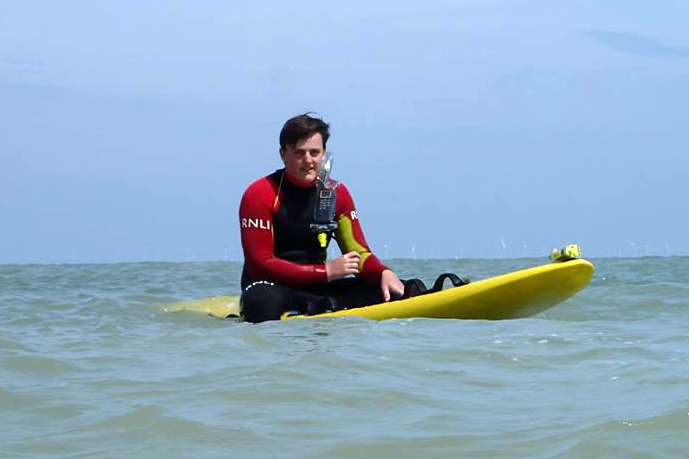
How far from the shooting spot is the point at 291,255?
672 cm

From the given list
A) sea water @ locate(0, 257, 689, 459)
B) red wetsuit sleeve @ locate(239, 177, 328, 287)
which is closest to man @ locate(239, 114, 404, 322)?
red wetsuit sleeve @ locate(239, 177, 328, 287)

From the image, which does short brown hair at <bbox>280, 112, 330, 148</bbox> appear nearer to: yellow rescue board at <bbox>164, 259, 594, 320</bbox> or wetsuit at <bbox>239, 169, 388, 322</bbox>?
wetsuit at <bbox>239, 169, 388, 322</bbox>

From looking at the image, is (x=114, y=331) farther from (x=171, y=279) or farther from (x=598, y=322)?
(x=171, y=279)

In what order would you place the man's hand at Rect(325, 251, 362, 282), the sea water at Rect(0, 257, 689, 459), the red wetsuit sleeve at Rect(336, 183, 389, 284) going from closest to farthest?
the sea water at Rect(0, 257, 689, 459) < the man's hand at Rect(325, 251, 362, 282) < the red wetsuit sleeve at Rect(336, 183, 389, 284)

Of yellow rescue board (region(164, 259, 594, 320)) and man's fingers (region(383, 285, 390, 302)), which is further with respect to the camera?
man's fingers (region(383, 285, 390, 302))

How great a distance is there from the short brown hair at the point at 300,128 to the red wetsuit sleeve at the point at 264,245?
320 millimetres

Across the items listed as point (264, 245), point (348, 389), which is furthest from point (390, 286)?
point (348, 389)

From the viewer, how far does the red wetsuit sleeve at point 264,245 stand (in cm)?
646

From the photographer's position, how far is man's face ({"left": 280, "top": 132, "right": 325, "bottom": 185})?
21.3 ft

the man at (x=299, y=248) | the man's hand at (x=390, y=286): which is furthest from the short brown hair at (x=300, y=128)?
the man's hand at (x=390, y=286)

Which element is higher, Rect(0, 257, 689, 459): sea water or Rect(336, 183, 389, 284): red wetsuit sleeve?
Rect(336, 183, 389, 284): red wetsuit sleeve

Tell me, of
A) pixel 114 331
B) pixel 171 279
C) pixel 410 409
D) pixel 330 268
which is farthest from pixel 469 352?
pixel 171 279

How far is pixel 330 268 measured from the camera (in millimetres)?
6445

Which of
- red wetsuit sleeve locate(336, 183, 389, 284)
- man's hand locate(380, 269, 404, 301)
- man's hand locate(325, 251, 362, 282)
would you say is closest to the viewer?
man's hand locate(325, 251, 362, 282)
